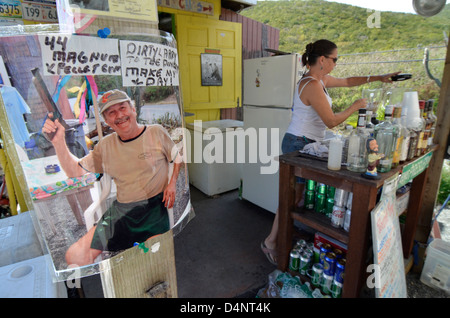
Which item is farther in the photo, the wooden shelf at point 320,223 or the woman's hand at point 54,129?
the wooden shelf at point 320,223

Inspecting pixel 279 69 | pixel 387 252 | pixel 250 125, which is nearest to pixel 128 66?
pixel 387 252

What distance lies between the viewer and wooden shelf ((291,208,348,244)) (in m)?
1.63

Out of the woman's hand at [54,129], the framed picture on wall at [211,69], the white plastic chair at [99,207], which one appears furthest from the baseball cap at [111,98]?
the framed picture on wall at [211,69]

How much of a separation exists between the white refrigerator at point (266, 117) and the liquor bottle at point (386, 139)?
52.0 inches

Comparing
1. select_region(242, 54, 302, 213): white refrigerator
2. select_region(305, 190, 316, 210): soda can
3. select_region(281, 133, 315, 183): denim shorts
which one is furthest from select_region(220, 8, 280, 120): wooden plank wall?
select_region(305, 190, 316, 210): soda can

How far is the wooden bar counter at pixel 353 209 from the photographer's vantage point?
4.75 feet

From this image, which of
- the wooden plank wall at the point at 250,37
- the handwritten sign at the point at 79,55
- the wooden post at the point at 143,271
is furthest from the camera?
the wooden plank wall at the point at 250,37

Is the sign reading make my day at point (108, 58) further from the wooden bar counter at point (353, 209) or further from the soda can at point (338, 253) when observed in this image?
the soda can at point (338, 253)

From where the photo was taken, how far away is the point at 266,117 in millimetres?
3102

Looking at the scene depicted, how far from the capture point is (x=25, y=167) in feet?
2.43

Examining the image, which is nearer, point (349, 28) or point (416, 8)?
point (416, 8)

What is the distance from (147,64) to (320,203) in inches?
61.5

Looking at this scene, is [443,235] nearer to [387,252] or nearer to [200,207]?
[387,252]

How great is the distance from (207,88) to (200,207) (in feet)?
7.09
